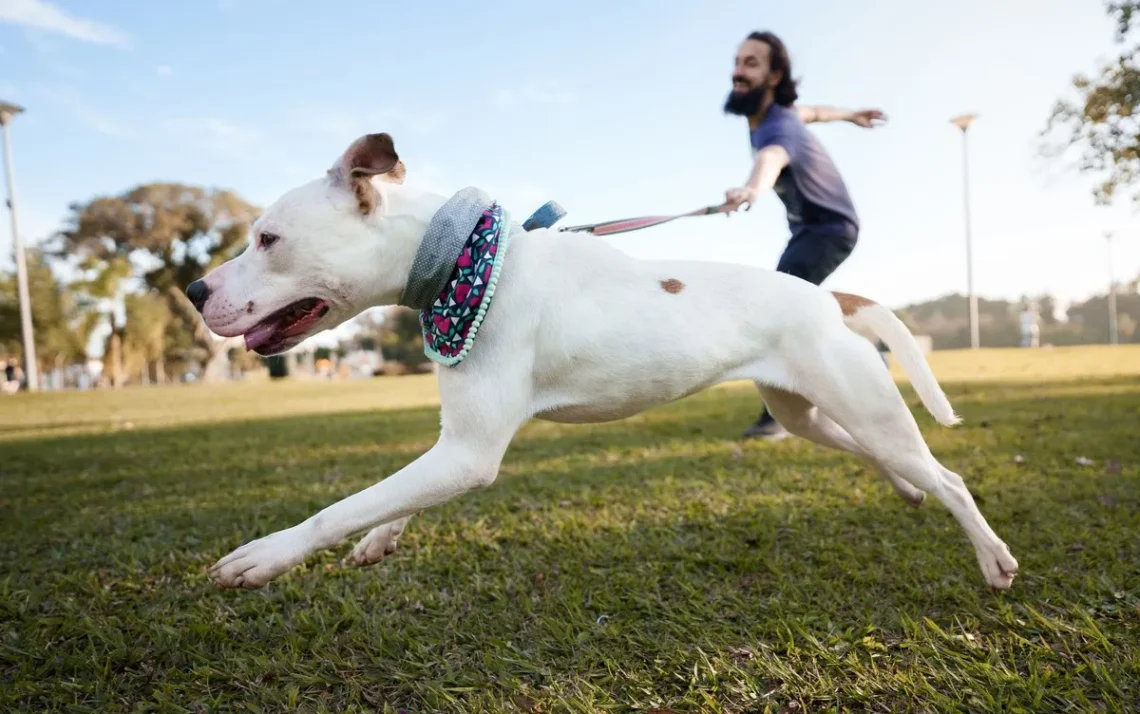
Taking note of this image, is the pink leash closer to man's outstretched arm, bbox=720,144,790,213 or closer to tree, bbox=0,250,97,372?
man's outstretched arm, bbox=720,144,790,213

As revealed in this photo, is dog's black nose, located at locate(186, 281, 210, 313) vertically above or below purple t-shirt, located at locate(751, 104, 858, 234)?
below

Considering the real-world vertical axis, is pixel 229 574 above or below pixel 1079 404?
above

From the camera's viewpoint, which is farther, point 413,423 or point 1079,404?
point 413,423

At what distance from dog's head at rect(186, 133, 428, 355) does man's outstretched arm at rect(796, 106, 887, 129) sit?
3.11 m

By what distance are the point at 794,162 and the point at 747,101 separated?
51 cm

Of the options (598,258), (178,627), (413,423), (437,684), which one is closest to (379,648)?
(437,684)

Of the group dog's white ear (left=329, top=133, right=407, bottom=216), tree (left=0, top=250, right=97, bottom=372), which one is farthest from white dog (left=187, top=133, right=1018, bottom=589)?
tree (left=0, top=250, right=97, bottom=372)

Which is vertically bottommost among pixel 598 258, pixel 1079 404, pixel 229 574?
pixel 1079 404

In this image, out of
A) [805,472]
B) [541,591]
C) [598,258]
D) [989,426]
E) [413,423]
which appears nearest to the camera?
[598,258]

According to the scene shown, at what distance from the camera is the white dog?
2.12 metres

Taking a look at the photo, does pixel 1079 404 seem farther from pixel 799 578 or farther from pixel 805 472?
pixel 799 578

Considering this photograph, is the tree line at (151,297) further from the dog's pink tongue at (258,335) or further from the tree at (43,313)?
the dog's pink tongue at (258,335)

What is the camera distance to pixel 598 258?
238cm

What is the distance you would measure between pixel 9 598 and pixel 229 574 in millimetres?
1419
